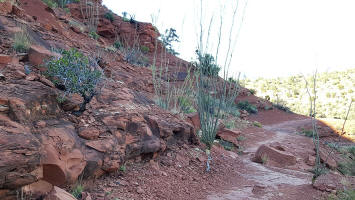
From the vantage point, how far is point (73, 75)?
3.81 meters

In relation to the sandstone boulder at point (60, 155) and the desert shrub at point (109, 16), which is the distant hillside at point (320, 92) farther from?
the sandstone boulder at point (60, 155)

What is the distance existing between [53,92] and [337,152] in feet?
39.2

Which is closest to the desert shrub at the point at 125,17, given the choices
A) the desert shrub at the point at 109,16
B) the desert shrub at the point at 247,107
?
the desert shrub at the point at 109,16

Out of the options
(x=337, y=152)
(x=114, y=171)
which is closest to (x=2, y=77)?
(x=114, y=171)

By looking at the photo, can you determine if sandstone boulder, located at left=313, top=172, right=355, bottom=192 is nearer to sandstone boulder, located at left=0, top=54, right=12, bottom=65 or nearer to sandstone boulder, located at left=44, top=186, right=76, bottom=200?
sandstone boulder, located at left=44, top=186, right=76, bottom=200

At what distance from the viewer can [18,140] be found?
7.70ft

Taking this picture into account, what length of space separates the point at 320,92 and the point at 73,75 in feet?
105

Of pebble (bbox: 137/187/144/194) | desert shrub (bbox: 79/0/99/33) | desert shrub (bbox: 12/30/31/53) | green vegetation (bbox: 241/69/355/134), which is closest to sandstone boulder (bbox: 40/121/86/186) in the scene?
pebble (bbox: 137/187/144/194)

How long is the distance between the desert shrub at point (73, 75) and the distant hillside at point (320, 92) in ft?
77.8

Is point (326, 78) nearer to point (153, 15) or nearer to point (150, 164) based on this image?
point (153, 15)

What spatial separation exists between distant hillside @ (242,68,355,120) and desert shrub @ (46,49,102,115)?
77.8 ft

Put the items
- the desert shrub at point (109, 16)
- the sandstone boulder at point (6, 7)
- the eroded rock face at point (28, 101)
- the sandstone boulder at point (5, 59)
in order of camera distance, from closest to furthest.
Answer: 1. the eroded rock face at point (28, 101)
2. the sandstone boulder at point (5, 59)
3. the sandstone boulder at point (6, 7)
4. the desert shrub at point (109, 16)

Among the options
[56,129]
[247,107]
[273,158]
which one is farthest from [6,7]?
[247,107]

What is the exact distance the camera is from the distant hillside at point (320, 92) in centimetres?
2602
